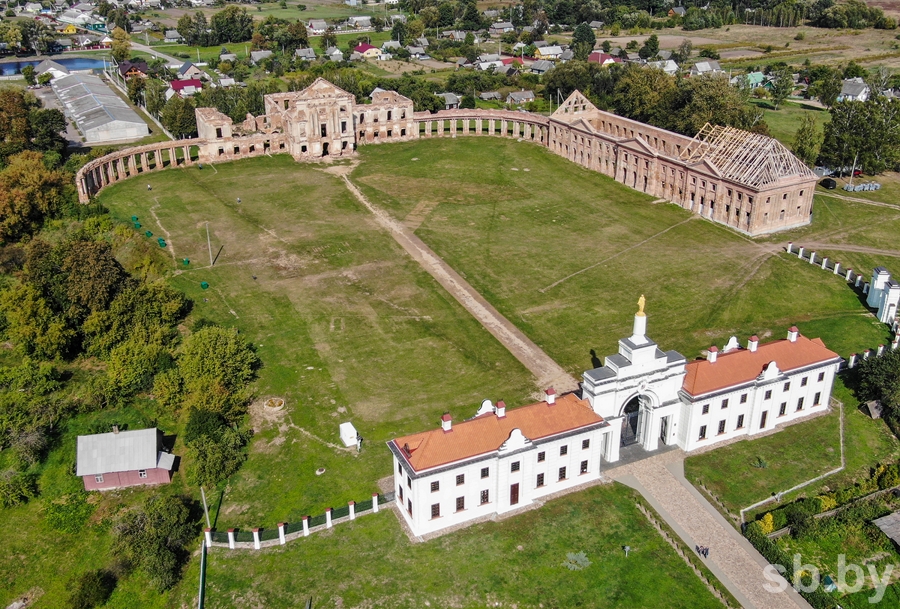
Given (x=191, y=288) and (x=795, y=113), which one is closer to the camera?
(x=191, y=288)

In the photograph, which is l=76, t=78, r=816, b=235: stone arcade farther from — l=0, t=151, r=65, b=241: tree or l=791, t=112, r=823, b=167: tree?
l=791, t=112, r=823, b=167: tree

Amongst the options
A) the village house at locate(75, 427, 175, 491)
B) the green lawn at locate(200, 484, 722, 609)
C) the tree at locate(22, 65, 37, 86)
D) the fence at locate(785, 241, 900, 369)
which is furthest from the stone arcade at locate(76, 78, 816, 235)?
the tree at locate(22, 65, 37, 86)

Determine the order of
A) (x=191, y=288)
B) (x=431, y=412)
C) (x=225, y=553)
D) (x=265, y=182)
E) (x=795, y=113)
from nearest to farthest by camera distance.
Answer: (x=225, y=553), (x=431, y=412), (x=191, y=288), (x=265, y=182), (x=795, y=113)

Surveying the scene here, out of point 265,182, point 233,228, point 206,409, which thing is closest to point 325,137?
point 265,182

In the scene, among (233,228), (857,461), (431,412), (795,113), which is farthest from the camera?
(795,113)

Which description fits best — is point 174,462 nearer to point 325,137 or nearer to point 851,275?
point 851,275

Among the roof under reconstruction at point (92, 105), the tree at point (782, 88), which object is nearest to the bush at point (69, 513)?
the roof under reconstruction at point (92, 105)
